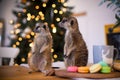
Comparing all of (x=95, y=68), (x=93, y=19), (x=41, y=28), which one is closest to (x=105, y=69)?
(x=95, y=68)

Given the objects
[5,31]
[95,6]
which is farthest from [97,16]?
[5,31]

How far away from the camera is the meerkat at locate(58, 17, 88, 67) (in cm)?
68

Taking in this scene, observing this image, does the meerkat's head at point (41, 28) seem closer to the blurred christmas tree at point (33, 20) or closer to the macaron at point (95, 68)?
the blurred christmas tree at point (33, 20)

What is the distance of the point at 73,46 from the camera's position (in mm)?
681

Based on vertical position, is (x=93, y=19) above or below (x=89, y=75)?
above

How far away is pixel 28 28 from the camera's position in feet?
2.21

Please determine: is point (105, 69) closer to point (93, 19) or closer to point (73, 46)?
point (73, 46)

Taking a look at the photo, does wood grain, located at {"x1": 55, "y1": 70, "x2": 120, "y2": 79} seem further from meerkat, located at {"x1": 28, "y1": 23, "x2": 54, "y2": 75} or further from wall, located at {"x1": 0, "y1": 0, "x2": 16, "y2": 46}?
wall, located at {"x1": 0, "y1": 0, "x2": 16, "y2": 46}

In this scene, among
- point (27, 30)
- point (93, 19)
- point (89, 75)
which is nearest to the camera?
point (89, 75)

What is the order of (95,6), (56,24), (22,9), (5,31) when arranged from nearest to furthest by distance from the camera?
(5,31) → (22,9) → (56,24) → (95,6)

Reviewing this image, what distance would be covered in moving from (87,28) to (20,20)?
354 mm

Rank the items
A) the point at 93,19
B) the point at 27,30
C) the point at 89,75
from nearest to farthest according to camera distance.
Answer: the point at 89,75 → the point at 27,30 → the point at 93,19

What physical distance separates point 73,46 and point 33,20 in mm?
160

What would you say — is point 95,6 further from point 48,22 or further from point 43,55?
point 43,55
